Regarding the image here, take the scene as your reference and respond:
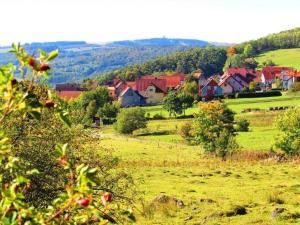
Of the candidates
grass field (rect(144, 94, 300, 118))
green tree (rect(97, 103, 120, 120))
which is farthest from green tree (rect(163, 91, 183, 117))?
green tree (rect(97, 103, 120, 120))

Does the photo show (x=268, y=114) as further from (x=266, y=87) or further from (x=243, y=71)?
(x=243, y=71)

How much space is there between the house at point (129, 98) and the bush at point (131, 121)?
43975 mm

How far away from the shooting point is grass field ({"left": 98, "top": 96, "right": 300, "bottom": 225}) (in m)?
23.1

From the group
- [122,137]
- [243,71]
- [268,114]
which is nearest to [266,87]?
[243,71]

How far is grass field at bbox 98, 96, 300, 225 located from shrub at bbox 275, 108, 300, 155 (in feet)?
6.71

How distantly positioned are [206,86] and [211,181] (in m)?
95.1

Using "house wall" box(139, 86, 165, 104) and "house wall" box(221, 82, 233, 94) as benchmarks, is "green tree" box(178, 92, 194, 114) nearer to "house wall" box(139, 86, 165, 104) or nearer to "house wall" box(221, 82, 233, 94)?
"house wall" box(139, 86, 165, 104)

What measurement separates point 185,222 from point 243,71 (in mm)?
140917


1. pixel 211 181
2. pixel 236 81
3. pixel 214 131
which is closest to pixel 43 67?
pixel 211 181

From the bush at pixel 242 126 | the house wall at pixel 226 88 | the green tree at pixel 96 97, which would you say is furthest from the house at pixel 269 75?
the bush at pixel 242 126

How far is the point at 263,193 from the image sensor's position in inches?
1115

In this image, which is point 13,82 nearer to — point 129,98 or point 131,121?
point 131,121

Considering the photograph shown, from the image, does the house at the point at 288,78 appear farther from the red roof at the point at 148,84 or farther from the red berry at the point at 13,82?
the red berry at the point at 13,82

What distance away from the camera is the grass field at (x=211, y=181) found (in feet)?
75.7
